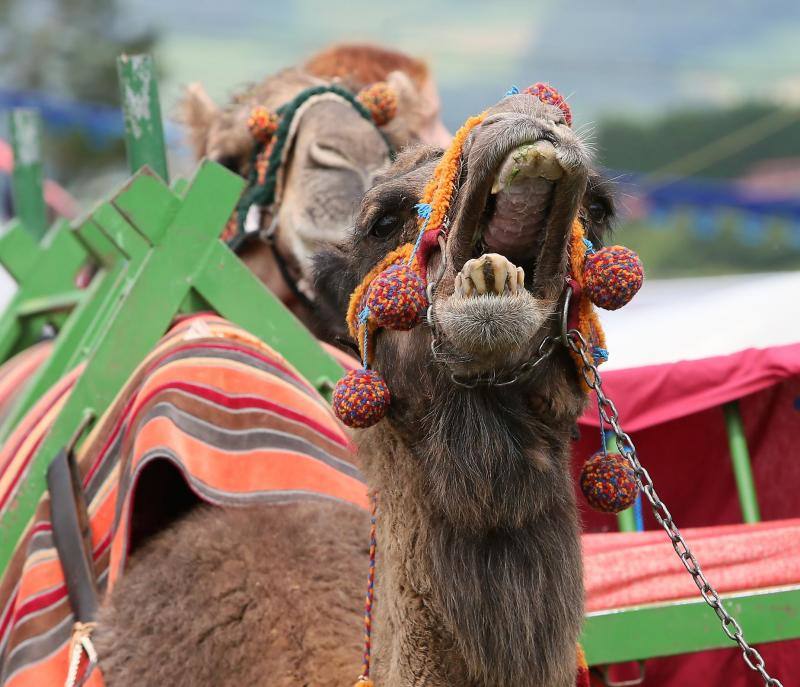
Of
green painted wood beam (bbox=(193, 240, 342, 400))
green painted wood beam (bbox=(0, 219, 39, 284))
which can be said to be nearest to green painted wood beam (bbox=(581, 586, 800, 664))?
green painted wood beam (bbox=(193, 240, 342, 400))

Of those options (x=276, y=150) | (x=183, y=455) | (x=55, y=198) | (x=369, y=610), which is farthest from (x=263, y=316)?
(x=55, y=198)

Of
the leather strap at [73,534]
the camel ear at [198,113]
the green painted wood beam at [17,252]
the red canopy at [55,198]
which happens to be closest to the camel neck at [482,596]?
the leather strap at [73,534]

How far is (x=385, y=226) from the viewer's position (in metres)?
2.21

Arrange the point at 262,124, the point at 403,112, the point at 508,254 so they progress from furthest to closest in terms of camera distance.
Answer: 1. the point at 403,112
2. the point at 262,124
3. the point at 508,254

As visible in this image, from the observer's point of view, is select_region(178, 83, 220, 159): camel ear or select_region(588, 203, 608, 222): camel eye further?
select_region(178, 83, 220, 159): camel ear

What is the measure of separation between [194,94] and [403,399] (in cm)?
320

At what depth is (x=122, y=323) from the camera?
3143 mm

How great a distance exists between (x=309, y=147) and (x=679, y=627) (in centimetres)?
218

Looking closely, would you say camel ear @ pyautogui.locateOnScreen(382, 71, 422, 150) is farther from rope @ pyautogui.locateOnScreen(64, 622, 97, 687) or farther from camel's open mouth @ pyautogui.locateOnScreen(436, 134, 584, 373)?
camel's open mouth @ pyautogui.locateOnScreen(436, 134, 584, 373)

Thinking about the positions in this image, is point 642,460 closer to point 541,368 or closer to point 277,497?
point 277,497

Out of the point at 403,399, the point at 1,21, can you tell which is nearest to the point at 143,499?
the point at 403,399

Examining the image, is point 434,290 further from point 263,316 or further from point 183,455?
point 263,316

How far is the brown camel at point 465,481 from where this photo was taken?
1.81 m

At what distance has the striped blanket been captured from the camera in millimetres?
2613
